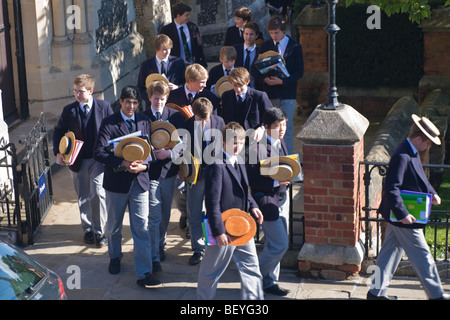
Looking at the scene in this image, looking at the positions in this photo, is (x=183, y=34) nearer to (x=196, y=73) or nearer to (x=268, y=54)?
(x=268, y=54)

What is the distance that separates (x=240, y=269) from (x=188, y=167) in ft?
4.46

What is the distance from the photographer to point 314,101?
542 inches

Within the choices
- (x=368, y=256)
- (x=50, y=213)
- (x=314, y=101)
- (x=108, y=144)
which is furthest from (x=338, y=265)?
(x=314, y=101)

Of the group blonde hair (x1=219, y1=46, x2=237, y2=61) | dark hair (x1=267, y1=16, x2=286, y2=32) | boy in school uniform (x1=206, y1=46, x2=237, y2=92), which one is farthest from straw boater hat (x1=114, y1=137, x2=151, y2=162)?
dark hair (x1=267, y1=16, x2=286, y2=32)

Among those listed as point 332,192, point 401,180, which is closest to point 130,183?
point 332,192

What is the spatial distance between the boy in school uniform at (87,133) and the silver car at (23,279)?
2431 mm

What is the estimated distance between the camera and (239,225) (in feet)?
22.7

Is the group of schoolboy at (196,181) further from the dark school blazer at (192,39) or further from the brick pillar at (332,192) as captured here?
the dark school blazer at (192,39)

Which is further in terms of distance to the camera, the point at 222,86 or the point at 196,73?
the point at 222,86

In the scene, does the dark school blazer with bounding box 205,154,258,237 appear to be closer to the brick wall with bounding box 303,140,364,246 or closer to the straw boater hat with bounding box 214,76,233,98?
the brick wall with bounding box 303,140,364,246

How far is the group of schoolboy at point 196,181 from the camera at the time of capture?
23.2 ft

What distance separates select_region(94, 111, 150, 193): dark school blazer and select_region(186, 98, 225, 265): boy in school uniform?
53 cm

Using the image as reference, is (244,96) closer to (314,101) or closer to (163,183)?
(163,183)
